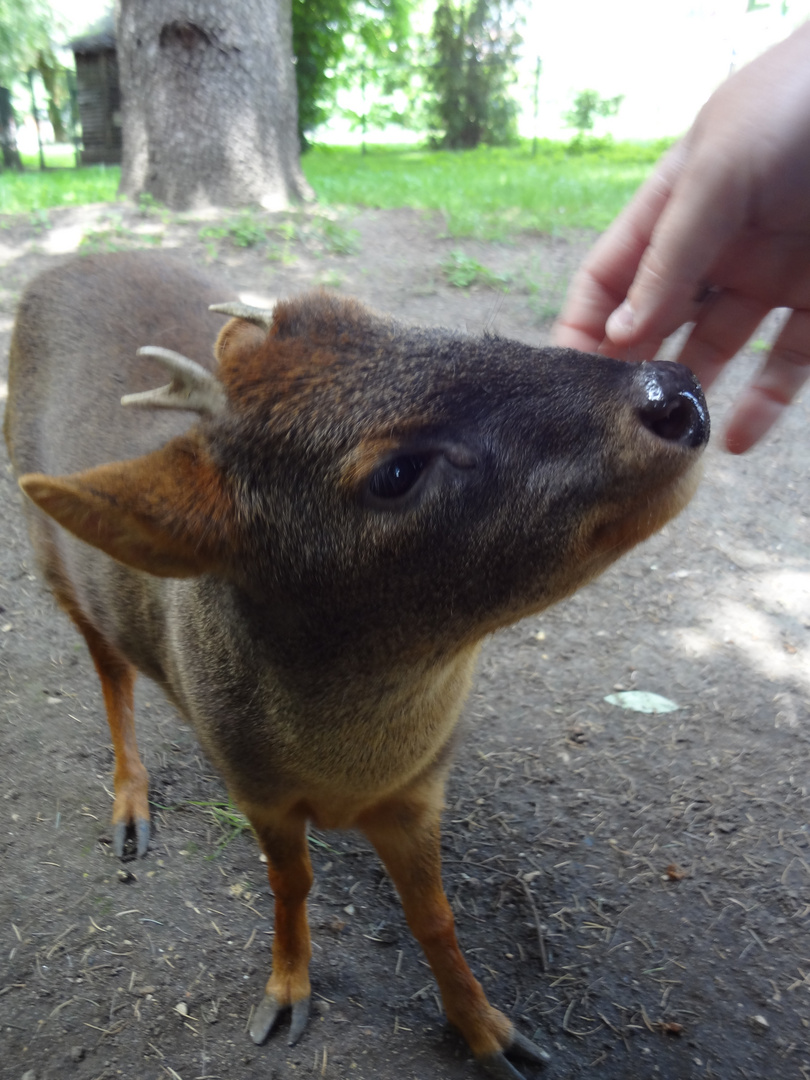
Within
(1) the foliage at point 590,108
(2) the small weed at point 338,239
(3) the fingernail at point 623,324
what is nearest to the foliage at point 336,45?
(1) the foliage at point 590,108

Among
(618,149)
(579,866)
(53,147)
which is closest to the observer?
(579,866)

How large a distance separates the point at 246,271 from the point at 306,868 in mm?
5456

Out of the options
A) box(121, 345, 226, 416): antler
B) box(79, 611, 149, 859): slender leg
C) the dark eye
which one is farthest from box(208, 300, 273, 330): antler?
box(79, 611, 149, 859): slender leg

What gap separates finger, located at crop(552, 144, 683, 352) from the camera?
213 cm

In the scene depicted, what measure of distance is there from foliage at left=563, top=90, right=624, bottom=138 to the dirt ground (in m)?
18.2

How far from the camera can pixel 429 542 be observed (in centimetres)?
165

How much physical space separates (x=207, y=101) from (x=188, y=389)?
6.84 meters

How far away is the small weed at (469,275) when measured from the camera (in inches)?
264

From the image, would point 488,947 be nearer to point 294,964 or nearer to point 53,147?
point 294,964

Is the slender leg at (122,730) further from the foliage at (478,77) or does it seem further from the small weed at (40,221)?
the foliage at (478,77)

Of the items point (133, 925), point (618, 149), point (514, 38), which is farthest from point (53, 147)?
point (133, 925)

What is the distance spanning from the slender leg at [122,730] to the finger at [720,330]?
7.22 feet

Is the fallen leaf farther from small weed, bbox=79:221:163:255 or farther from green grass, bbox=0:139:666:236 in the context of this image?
small weed, bbox=79:221:163:255

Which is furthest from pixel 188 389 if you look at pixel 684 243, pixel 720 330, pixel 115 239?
pixel 115 239
